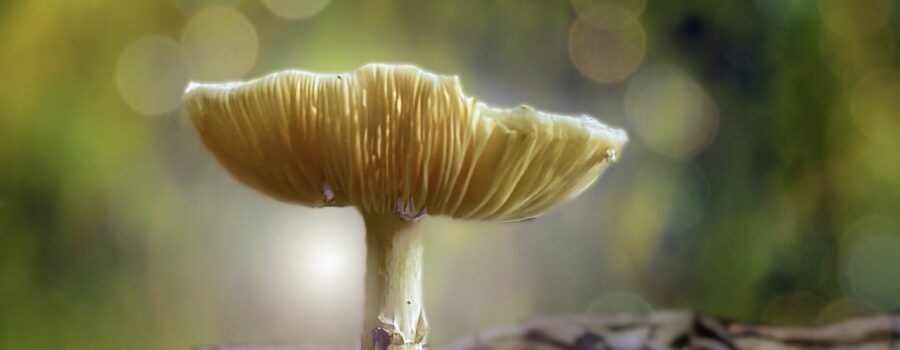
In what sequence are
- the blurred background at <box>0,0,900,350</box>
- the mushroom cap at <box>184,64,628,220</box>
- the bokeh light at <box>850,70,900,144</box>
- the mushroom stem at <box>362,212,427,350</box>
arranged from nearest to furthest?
the mushroom cap at <box>184,64,628,220</box>
the mushroom stem at <box>362,212,427,350</box>
the blurred background at <box>0,0,900,350</box>
the bokeh light at <box>850,70,900,144</box>

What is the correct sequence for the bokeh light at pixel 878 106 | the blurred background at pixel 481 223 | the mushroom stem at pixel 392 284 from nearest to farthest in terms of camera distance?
1. the mushroom stem at pixel 392 284
2. the blurred background at pixel 481 223
3. the bokeh light at pixel 878 106

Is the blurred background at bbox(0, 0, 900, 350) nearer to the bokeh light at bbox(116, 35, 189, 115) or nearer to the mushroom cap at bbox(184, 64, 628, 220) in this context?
the bokeh light at bbox(116, 35, 189, 115)

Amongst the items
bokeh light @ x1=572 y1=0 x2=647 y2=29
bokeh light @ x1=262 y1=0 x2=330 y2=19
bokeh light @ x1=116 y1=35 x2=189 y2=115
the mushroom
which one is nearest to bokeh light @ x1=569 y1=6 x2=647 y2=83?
bokeh light @ x1=572 y1=0 x2=647 y2=29

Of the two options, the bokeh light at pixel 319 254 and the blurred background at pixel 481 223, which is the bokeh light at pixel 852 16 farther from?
the bokeh light at pixel 319 254

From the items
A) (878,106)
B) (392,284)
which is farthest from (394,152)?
(878,106)

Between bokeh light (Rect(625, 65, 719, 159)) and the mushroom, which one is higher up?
bokeh light (Rect(625, 65, 719, 159))

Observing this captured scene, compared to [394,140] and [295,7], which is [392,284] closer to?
[394,140]

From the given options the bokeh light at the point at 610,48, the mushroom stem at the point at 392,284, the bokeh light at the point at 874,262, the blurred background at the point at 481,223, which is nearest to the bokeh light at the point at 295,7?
the blurred background at the point at 481,223
